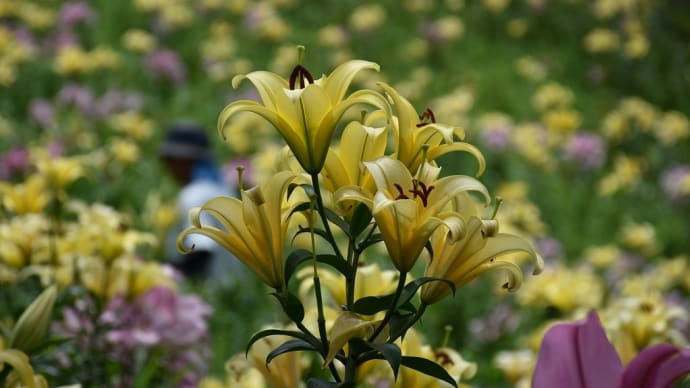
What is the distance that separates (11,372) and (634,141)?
7.74m

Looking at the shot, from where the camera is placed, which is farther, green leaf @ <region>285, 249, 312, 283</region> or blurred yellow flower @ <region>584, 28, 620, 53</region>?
blurred yellow flower @ <region>584, 28, 620, 53</region>

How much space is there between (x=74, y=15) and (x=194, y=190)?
4148mm

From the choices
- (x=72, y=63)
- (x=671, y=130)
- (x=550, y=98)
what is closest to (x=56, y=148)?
(x=72, y=63)

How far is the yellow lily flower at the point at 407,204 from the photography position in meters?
0.95

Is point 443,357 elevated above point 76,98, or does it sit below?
below

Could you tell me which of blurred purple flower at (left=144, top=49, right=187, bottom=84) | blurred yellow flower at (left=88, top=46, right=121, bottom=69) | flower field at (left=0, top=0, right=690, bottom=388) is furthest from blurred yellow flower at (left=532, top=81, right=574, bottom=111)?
blurred yellow flower at (left=88, top=46, right=121, bottom=69)

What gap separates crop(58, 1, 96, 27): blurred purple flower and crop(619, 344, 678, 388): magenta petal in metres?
8.05

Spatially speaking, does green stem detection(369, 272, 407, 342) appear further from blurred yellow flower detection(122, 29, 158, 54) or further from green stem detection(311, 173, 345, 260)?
blurred yellow flower detection(122, 29, 158, 54)

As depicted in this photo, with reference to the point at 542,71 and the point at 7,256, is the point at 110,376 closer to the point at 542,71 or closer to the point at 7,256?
the point at 7,256

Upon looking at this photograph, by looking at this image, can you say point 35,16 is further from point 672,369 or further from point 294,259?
point 672,369

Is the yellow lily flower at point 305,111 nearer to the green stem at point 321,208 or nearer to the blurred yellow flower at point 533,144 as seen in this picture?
the green stem at point 321,208

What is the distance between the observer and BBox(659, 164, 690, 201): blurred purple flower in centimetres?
712

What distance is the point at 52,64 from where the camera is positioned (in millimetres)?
7492

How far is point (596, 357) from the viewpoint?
0.99m
